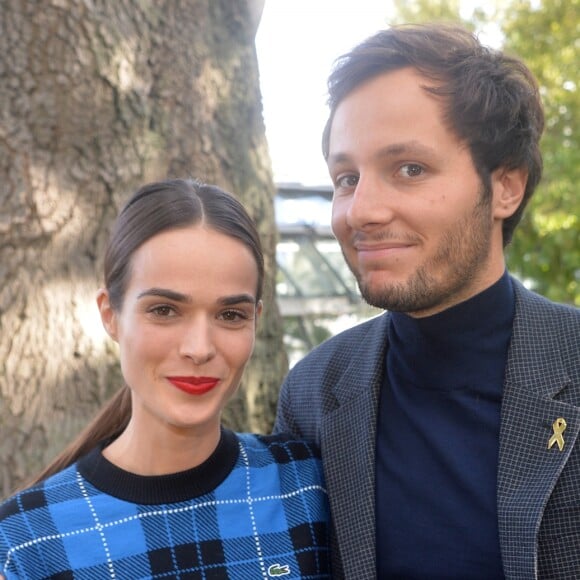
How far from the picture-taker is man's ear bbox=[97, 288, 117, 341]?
7.55 ft

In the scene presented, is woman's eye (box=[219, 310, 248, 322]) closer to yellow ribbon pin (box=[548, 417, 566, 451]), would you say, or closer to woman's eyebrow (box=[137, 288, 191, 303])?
woman's eyebrow (box=[137, 288, 191, 303])

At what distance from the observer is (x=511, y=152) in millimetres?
2629

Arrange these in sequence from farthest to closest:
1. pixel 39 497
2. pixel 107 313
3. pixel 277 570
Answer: pixel 107 313 → pixel 277 570 → pixel 39 497

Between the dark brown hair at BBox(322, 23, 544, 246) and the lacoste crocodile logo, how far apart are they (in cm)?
120

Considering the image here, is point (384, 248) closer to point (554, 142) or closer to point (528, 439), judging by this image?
point (528, 439)

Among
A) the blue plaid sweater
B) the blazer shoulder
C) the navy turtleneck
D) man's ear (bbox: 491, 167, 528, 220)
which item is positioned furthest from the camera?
the blazer shoulder

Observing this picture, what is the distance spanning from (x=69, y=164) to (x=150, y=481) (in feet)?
3.97

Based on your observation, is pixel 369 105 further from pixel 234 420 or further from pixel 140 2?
pixel 234 420

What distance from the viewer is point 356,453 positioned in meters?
2.50

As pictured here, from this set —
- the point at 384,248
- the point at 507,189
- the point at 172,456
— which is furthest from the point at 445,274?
the point at 172,456

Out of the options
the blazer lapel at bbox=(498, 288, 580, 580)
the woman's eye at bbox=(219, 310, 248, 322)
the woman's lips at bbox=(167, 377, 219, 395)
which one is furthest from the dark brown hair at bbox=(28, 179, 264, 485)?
the blazer lapel at bbox=(498, 288, 580, 580)

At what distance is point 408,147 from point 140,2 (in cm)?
Answer: 125

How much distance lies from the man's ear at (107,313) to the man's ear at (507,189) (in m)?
1.14

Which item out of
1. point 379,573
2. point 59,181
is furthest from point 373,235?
point 59,181
